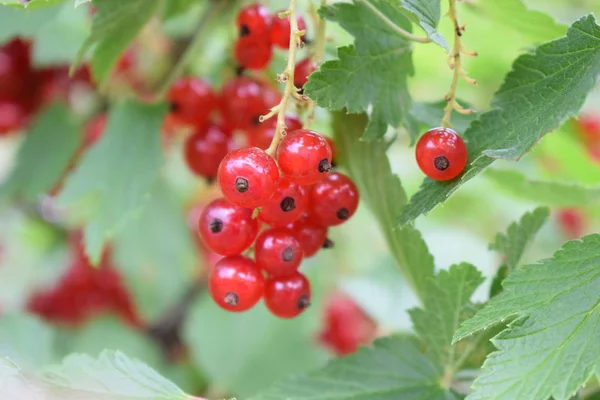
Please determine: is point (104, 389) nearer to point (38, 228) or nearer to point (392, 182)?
point (392, 182)

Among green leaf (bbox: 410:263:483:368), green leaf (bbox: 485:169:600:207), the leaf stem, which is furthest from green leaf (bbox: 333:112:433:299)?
green leaf (bbox: 485:169:600:207)

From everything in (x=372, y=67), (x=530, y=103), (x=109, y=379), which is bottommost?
(x=109, y=379)

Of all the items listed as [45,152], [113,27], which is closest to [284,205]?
[113,27]

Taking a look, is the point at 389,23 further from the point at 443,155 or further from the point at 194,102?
the point at 194,102

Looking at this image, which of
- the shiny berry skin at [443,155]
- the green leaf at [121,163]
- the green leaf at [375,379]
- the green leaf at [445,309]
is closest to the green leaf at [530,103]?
the shiny berry skin at [443,155]

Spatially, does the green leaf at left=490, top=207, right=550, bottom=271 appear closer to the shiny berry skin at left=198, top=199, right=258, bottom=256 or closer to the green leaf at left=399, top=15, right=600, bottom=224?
the green leaf at left=399, top=15, right=600, bottom=224

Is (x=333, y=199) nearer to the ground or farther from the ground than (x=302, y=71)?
nearer to the ground

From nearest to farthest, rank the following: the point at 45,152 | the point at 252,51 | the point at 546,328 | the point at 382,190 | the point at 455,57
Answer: the point at 546,328
the point at 455,57
the point at 382,190
the point at 252,51
the point at 45,152
